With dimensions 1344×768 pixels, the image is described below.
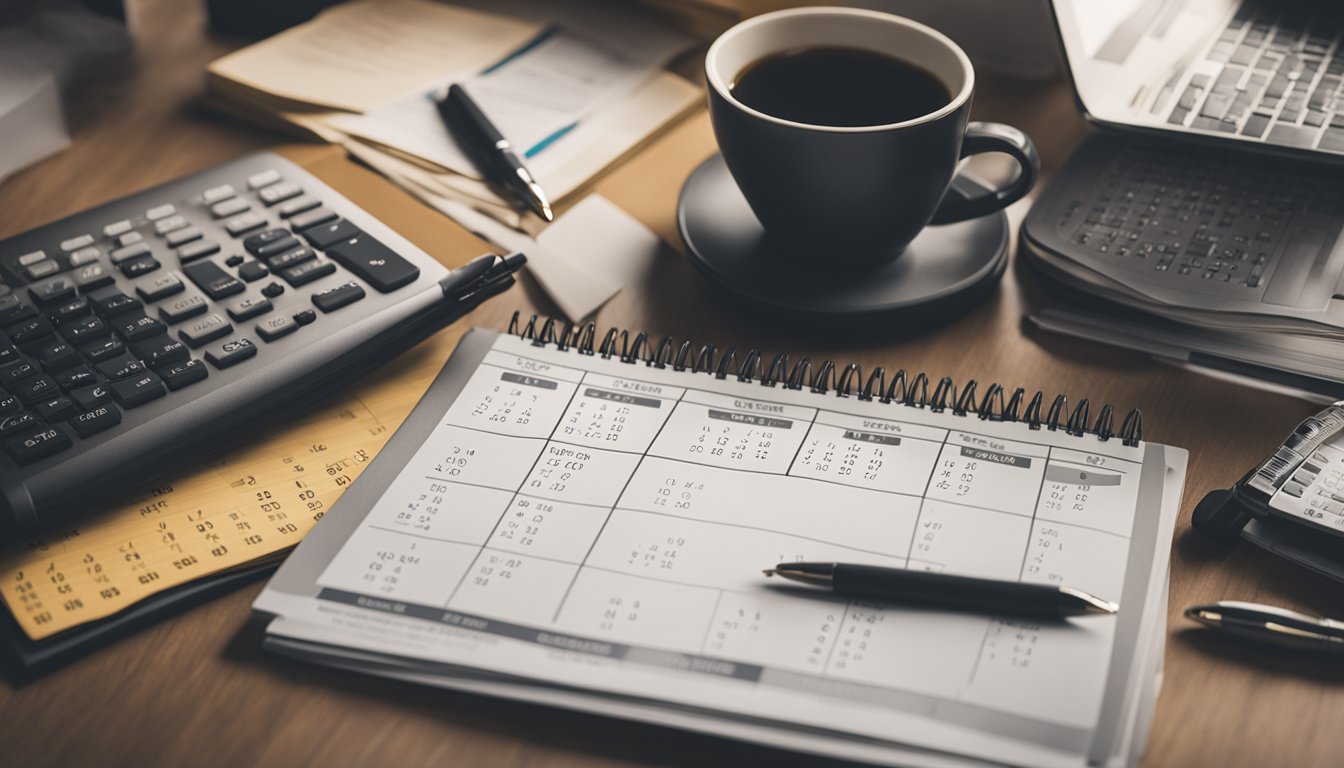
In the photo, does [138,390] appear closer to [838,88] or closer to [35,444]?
[35,444]

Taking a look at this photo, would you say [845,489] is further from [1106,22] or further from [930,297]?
[1106,22]

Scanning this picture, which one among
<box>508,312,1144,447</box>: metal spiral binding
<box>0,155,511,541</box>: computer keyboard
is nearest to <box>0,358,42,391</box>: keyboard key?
<box>0,155,511,541</box>: computer keyboard

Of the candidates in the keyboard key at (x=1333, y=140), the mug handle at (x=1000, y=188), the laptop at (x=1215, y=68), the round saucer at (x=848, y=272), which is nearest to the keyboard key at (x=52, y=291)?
the round saucer at (x=848, y=272)

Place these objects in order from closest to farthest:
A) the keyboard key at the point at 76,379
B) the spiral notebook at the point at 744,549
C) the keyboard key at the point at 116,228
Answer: the spiral notebook at the point at 744,549 → the keyboard key at the point at 76,379 → the keyboard key at the point at 116,228

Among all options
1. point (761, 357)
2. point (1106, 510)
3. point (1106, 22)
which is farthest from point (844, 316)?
point (1106, 22)

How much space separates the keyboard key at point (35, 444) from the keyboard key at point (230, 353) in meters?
0.07

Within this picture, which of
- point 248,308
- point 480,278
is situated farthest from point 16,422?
point 480,278

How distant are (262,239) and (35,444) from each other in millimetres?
176

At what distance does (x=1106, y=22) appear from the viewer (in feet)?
2.34

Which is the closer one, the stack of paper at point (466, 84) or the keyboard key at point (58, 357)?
the keyboard key at point (58, 357)

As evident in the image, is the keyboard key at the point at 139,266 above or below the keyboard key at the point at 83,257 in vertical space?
below

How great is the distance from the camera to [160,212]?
633mm

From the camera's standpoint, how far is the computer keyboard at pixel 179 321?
0.49 meters

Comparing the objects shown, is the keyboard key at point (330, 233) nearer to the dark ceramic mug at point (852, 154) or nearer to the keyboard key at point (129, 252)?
the keyboard key at point (129, 252)
